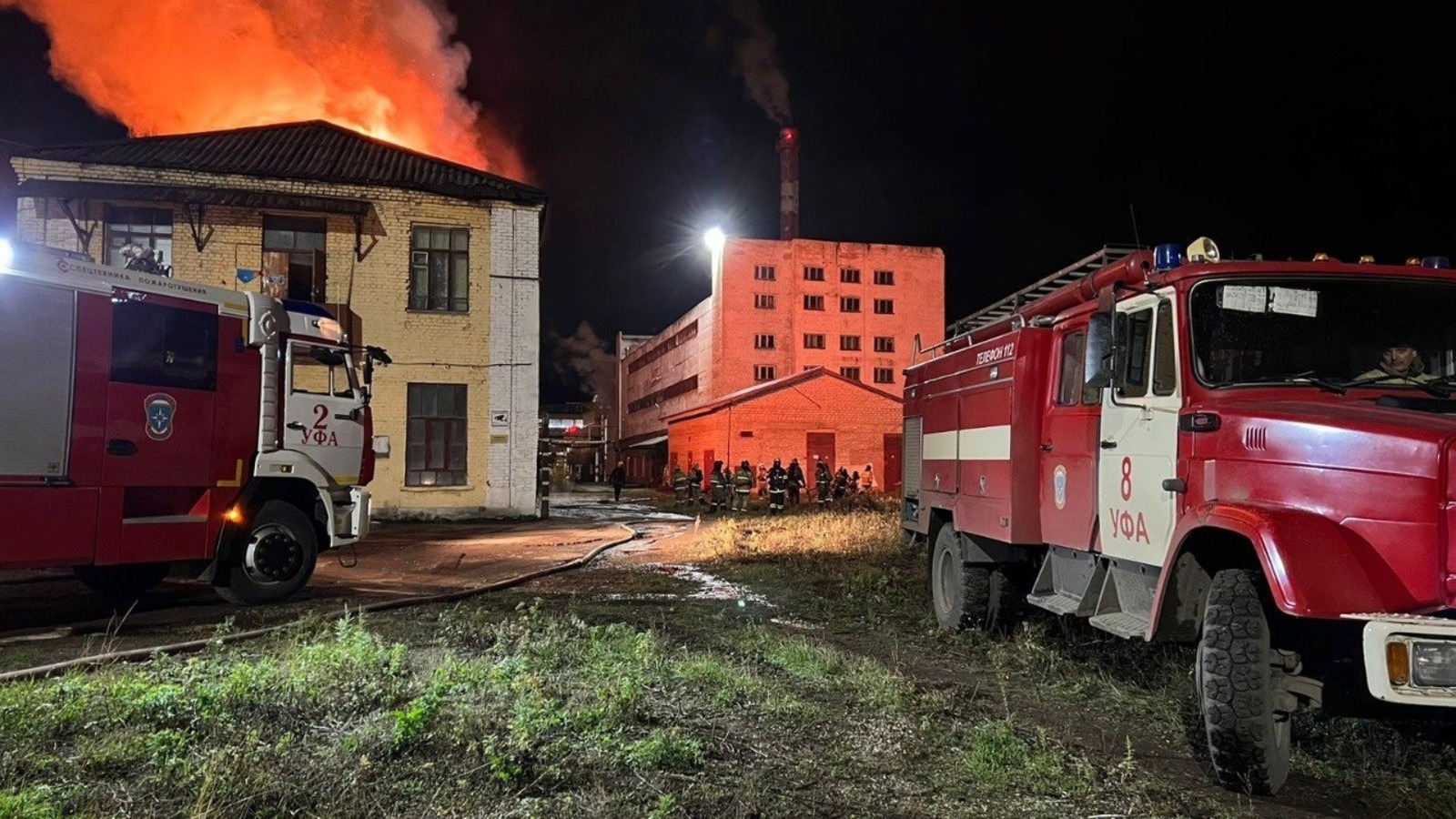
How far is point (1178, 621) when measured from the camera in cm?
457

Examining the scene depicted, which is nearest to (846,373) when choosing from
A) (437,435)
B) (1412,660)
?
(437,435)

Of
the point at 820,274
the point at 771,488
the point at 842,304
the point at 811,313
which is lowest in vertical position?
the point at 771,488

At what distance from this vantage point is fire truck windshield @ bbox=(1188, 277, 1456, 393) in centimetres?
466

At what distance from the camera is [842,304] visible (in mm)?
58156

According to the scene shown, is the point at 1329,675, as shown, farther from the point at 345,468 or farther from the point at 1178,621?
the point at 345,468

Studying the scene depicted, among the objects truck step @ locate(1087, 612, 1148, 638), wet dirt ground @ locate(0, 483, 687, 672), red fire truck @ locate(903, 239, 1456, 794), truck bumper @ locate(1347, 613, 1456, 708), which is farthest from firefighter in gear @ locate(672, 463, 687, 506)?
truck bumper @ locate(1347, 613, 1456, 708)

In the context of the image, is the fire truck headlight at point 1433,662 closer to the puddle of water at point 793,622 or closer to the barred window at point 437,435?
the puddle of water at point 793,622

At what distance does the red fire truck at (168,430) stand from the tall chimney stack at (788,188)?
50315 mm

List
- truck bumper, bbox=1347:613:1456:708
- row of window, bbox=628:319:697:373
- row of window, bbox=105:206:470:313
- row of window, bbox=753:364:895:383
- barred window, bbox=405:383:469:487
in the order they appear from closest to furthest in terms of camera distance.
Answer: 1. truck bumper, bbox=1347:613:1456:708
2. row of window, bbox=105:206:470:313
3. barred window, bbox=405:383:469:487
4. row of window, bbox=753:364:895:383
5. row of window, bbox=628:319:697:373

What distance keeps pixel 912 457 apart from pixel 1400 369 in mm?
5347

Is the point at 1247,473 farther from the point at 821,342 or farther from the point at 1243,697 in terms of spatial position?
the point at 821,342

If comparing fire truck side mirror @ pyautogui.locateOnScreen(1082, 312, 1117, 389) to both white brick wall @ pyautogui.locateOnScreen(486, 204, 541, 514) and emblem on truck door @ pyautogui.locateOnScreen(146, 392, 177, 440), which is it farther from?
white brick wall @ pyautogui.locateOnScreen(486, 204, 541, 514)

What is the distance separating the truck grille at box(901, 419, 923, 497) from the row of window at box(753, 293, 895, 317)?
47.4m

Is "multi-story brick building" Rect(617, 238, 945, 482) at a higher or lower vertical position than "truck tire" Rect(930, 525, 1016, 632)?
higher
